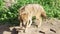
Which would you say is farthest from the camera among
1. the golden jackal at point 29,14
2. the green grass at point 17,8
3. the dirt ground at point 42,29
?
the green grass at point 17,8

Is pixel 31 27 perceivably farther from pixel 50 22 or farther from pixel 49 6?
pixel 49 6

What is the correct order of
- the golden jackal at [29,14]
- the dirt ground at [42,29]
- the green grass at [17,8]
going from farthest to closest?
the green grass at [17,8] → the dirt ground at [42,29] → the golden jackal at [29,14]

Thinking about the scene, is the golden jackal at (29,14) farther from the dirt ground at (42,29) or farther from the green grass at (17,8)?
the green grass at (17,8)

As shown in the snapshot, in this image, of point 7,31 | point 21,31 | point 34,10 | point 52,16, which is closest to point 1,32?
point 7,31

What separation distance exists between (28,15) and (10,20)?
121 centimetres

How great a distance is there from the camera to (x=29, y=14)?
731 cm

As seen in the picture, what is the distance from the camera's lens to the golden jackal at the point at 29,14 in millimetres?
7066

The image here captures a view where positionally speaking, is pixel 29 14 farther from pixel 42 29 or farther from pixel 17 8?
pixel 17 8

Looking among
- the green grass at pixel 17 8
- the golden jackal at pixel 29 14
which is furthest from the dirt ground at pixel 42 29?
the green grass at pixel 17 8

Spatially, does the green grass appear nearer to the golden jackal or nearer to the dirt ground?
the dirt ground

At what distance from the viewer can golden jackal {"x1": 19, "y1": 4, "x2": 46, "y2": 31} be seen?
278 inches

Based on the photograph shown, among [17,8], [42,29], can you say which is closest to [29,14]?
[42,29]

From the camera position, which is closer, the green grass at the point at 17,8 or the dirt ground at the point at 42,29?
the dirt ground at the point at 42,29

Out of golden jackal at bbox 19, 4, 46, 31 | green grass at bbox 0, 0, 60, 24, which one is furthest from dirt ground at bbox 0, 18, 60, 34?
green grass at bbox 0, 0, 60, 24
